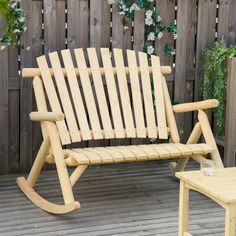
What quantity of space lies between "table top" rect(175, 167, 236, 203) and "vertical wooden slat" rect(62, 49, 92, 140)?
3.98ft

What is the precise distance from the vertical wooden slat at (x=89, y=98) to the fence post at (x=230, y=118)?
113 cm

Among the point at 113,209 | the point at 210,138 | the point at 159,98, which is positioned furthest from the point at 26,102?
the point at 210,138

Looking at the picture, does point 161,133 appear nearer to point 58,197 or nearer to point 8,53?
point 58,197

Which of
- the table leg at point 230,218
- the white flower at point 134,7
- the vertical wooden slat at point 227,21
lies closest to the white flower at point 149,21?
the white flower at point 134,7

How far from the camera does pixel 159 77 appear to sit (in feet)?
15.0

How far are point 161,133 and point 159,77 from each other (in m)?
0.46

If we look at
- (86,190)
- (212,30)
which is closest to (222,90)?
(212,30)

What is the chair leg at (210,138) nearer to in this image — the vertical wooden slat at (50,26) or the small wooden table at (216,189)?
the small wooden table at (216,189)

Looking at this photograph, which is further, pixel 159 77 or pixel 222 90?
pixel 222 90

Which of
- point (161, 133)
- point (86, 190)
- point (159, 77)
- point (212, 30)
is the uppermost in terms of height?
point (212, 30)

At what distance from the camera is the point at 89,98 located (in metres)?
4.37

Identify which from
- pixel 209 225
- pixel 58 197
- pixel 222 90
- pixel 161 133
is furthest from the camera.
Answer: pixel 222 90

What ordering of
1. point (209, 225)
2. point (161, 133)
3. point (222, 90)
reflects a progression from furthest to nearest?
point (222, 90) → point (161, 133) → point (209, 225)

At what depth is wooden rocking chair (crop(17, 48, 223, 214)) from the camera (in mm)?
3820
